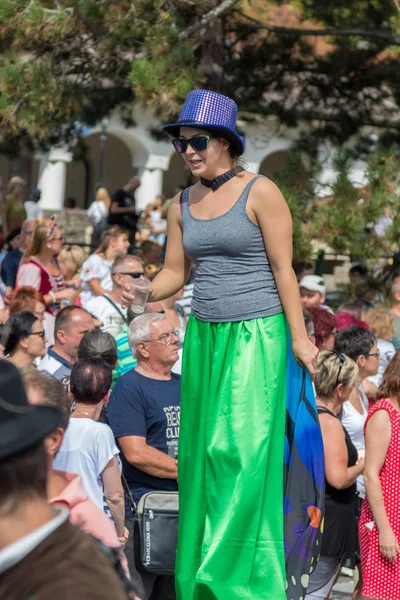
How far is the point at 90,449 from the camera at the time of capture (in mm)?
4586

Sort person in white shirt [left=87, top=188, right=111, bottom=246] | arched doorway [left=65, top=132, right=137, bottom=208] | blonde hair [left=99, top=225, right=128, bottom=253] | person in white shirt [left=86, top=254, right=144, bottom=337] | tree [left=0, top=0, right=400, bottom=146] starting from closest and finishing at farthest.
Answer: person in white shirt [left=86, top=254, right=144, bottom=337], tree [left=0, top=0, right=400, bottom=146], blonde hair [left=99, top=225, right=128, bottom=253], person in white shirt [left=87, top=188, right=111, bottom=246], arched doorway [left=65, top=132, right=137, bottom=208]

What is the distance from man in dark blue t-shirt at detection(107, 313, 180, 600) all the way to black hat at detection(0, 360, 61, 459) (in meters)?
3.59

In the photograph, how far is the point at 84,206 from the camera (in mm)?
39000

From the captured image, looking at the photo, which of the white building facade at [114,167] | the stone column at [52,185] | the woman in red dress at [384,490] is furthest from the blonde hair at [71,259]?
the stone column at [52,185]

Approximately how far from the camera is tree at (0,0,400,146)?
9430 millimetres

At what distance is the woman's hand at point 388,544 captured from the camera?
16.9 feet

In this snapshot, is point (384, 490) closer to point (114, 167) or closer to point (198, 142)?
point (198, 142)

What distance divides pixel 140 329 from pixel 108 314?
6.34 feet

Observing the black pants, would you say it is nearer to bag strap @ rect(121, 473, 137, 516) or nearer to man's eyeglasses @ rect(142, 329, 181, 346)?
bag strap @ rect(121, 473, 137, 516)

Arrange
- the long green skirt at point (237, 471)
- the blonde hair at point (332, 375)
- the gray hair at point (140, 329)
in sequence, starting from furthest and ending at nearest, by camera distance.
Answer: the gray hair at point (140, 329) < the blonde hair at point (332, 375) < the long green skirt at point (237, 471)

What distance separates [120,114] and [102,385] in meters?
7.73

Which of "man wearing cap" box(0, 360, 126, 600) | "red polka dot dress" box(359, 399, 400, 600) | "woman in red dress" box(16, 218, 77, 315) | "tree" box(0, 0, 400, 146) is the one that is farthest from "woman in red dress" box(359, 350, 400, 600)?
"tree" box(0, 0, 400, 146)

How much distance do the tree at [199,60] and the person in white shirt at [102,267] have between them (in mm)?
1130

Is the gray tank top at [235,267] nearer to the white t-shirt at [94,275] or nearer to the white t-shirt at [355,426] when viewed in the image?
the white t-shirt at [355,426]
